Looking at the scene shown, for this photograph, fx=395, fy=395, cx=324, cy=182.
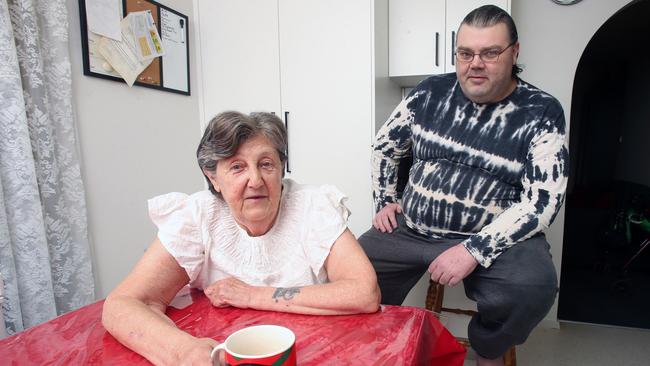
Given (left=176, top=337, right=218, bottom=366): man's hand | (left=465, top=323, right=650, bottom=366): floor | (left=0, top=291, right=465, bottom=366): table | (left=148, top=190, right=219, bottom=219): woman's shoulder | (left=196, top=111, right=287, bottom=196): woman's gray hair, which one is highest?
(left=196, top=111, right=287, bottom=196): woman's gray hair

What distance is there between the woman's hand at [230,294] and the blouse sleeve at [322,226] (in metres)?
0.21

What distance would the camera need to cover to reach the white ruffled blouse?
1.03 meters

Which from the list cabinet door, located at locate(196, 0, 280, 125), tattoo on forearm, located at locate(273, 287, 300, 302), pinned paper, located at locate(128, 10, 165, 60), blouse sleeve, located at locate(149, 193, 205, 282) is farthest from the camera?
cabinet door, located at locate(196, 0, 280, 125)

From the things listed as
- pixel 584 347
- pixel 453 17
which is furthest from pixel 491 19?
pixel 584 347

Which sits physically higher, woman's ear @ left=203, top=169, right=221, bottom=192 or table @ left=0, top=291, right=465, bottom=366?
woman's ear @ left=203, top=169, right=221, bottom=192

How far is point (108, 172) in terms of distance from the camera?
6.40 ft

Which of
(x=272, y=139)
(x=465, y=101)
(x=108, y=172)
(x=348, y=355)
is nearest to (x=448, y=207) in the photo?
(x=465, y=101)

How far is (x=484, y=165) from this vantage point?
4.94 ft

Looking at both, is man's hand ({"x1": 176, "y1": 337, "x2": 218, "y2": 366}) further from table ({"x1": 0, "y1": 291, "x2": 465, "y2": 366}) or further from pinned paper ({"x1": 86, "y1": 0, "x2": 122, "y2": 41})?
pinned paper ({"x1": 86, "y1": 0, "x2": 122, "y2": 41})

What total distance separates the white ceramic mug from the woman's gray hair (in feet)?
1.74

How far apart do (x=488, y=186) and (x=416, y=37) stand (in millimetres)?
1242

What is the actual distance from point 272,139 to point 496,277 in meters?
0.96

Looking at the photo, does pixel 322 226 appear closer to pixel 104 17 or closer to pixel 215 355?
pixel 215 355

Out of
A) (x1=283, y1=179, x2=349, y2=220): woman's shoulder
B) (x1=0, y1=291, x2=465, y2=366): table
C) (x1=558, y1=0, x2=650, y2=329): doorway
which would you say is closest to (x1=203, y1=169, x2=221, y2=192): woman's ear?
(x1=283, y1=179, x2=349, y2=220): woman's shoulder
